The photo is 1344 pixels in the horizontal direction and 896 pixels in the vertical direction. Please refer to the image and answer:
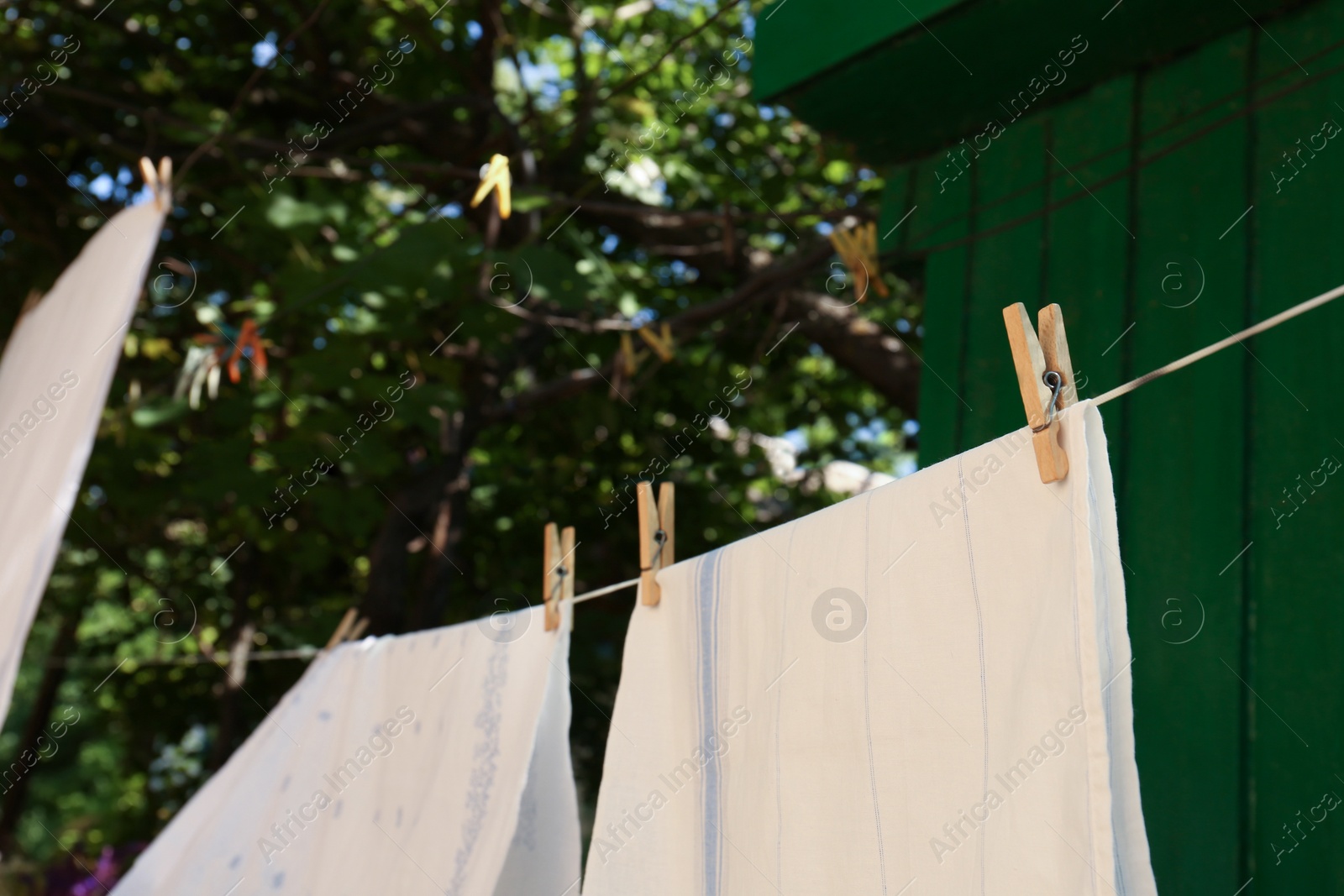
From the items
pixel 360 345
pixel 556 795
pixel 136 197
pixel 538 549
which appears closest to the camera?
pixel 556 795

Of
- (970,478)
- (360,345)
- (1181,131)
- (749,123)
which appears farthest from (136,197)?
(970,478)

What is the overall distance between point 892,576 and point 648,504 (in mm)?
435

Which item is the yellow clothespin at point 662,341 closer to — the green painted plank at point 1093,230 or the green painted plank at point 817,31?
the green painted plank at point 817,31

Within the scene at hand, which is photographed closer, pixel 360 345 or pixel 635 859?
pixel 635 859

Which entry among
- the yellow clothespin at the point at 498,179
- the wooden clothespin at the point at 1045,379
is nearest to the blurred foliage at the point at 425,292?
the yellow clothespin at the point at 498,179

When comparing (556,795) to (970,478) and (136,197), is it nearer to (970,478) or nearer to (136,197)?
(970,478)

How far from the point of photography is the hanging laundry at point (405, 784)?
144 centimetres

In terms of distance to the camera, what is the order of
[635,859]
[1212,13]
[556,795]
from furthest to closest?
[1212,13]
[556,795]
[635,859]

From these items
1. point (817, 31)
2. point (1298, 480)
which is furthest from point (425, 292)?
point (1298, 480)

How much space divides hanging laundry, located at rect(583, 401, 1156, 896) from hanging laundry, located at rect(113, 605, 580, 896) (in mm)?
216

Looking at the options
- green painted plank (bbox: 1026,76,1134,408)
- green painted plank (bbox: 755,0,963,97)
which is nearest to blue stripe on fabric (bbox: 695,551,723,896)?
green painted plank (bbox: 1026,76,1134,408)

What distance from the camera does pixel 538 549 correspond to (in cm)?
383

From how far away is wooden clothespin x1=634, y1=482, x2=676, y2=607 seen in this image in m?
1.30

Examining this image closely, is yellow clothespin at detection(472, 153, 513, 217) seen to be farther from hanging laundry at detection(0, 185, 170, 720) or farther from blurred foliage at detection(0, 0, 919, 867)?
blurred foliage at detection(0, 0, 919, 867)
